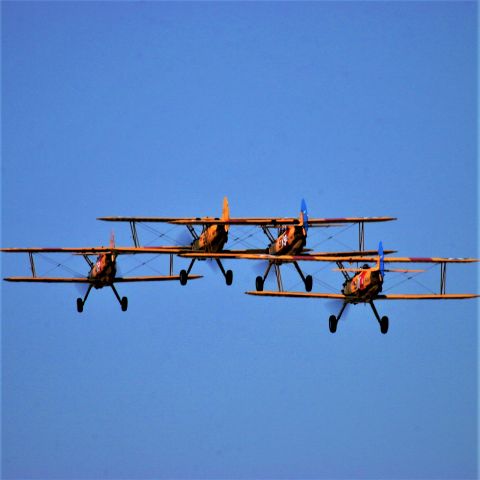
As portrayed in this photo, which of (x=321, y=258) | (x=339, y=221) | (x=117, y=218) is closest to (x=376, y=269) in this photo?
(x=321, y=258)

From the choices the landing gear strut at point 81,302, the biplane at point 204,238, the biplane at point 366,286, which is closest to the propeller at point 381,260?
the biplane at point 366,286

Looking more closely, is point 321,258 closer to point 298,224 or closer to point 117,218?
point 298,224

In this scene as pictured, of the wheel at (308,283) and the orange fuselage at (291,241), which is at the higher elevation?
the orange fuselage at (291,241)

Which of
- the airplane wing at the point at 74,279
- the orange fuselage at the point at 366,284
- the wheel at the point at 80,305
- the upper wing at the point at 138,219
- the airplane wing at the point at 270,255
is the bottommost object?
the wheel at the point at 80,305

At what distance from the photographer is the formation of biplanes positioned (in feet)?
275

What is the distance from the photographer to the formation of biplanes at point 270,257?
83.9 meters

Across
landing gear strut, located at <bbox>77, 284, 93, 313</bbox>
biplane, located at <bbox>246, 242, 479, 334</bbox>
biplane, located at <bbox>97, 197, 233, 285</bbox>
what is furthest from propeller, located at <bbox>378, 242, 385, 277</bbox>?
landing gear strut, located at <bbox>77, 284, 93, 313</bbox>

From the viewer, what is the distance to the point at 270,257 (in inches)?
3346

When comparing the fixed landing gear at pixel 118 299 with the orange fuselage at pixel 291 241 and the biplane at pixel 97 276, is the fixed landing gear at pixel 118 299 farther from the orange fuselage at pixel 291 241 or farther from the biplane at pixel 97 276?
the orange fuselage at pixel 291 241

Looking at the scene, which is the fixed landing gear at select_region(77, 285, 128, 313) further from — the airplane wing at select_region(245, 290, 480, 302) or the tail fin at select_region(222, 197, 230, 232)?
the airplane wing at select_region(245, 290, 480, 302)

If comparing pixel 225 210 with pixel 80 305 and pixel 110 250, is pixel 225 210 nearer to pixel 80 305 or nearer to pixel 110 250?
pixel 110 250

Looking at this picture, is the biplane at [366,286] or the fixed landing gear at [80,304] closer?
the biplane at [366,286]

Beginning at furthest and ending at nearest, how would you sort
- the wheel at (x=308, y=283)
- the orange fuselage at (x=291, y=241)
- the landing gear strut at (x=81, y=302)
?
the landing gear strut at (x=81, y=302)
the wheel at (x=308, y=283)
the orange fuselage at (x=291, y=241)

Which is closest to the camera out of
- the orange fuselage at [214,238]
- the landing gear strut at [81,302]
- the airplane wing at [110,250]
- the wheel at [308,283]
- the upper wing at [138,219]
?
the wheel at [308,283]
